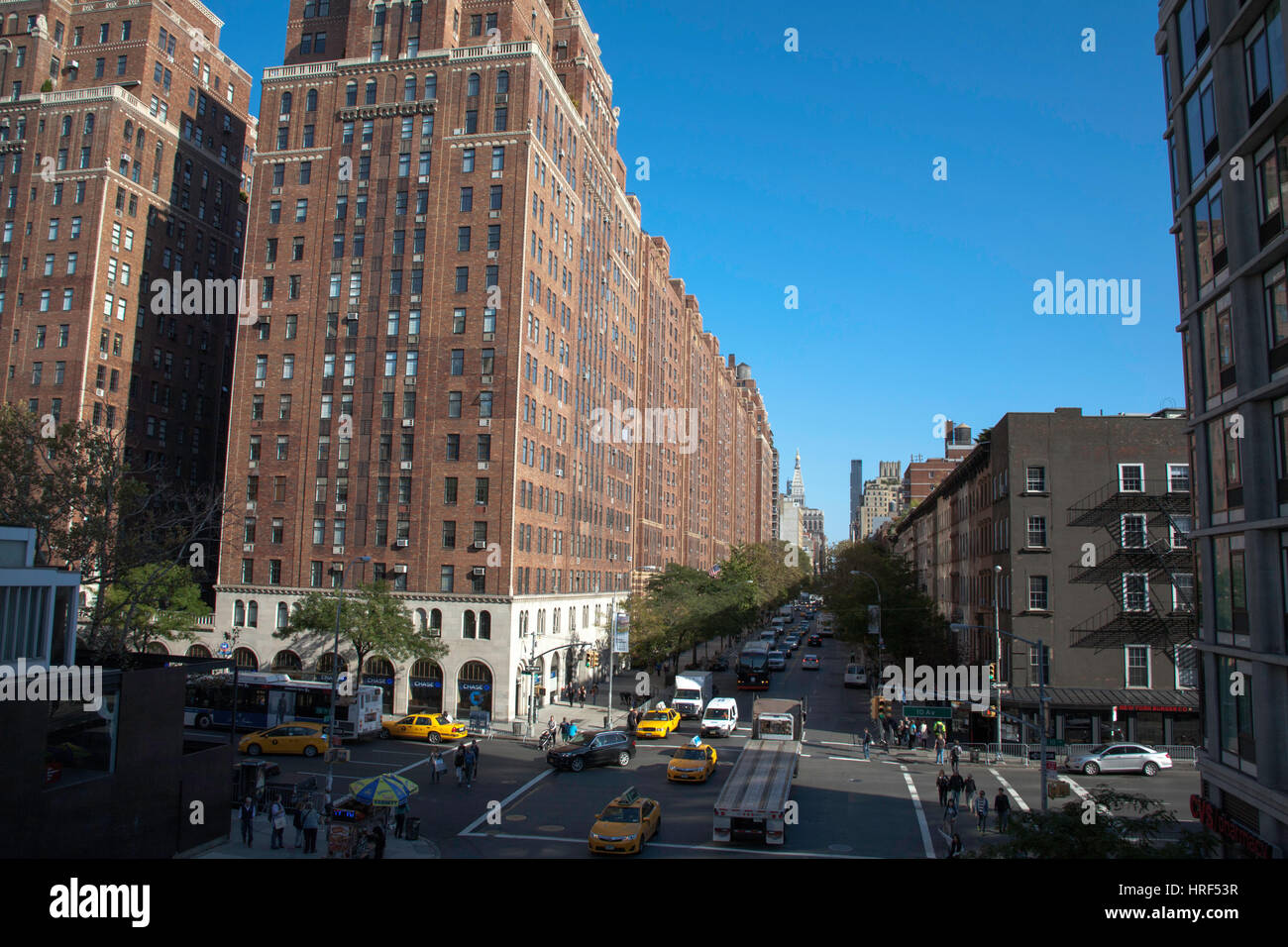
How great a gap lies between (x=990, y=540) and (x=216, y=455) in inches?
2618

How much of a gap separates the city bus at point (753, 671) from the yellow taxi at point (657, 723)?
709 inches

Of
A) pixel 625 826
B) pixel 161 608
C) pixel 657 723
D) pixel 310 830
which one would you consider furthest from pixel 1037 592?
pixel 161 608

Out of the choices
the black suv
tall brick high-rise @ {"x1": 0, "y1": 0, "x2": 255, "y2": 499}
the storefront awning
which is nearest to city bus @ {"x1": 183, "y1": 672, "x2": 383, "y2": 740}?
the black suv

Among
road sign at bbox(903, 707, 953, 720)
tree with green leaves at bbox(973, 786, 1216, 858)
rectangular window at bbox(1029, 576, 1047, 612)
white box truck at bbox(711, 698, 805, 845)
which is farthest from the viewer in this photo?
rectangular window at bbox(1029, 576, 1047, 612)

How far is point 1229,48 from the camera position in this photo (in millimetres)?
21391

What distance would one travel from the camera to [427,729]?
4144 cm

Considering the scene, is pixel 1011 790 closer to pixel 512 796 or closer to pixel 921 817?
pixel 921 817

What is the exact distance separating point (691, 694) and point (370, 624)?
1872cm

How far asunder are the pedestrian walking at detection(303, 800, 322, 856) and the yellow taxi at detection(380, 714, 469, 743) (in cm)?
1709

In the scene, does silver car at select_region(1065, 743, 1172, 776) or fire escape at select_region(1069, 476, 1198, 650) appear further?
fire escape at select_region(1069, 476, 1198, 650)

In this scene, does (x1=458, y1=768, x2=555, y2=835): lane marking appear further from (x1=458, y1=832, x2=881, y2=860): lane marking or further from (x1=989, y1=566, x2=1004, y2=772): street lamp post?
(x1=989, y1=566, x2=1004, y2=772): street lamp post

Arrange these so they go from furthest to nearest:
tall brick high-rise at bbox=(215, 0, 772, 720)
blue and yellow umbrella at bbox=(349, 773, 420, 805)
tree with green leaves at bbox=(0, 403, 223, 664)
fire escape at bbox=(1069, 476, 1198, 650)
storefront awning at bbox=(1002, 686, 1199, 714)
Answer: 1. tall brick high-rise at bbox=(215, 0, 772, 720)
2. fire escape at bbox=(1069, 476, 1198, 650)
3. storefront awning at bbox=(1002, 686, 1199, 714)
4. tree with green leaves at bbox=(0, 403, 223, 664)
5. blue and yellow umbrella at bbox=(349, 773, 420, 805)

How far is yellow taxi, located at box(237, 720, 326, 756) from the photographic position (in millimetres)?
37312

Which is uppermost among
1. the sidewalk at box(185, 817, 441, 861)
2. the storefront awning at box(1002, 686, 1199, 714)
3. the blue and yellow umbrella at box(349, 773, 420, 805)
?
the storefront awning at box(1002, 686, 1199, 714)
